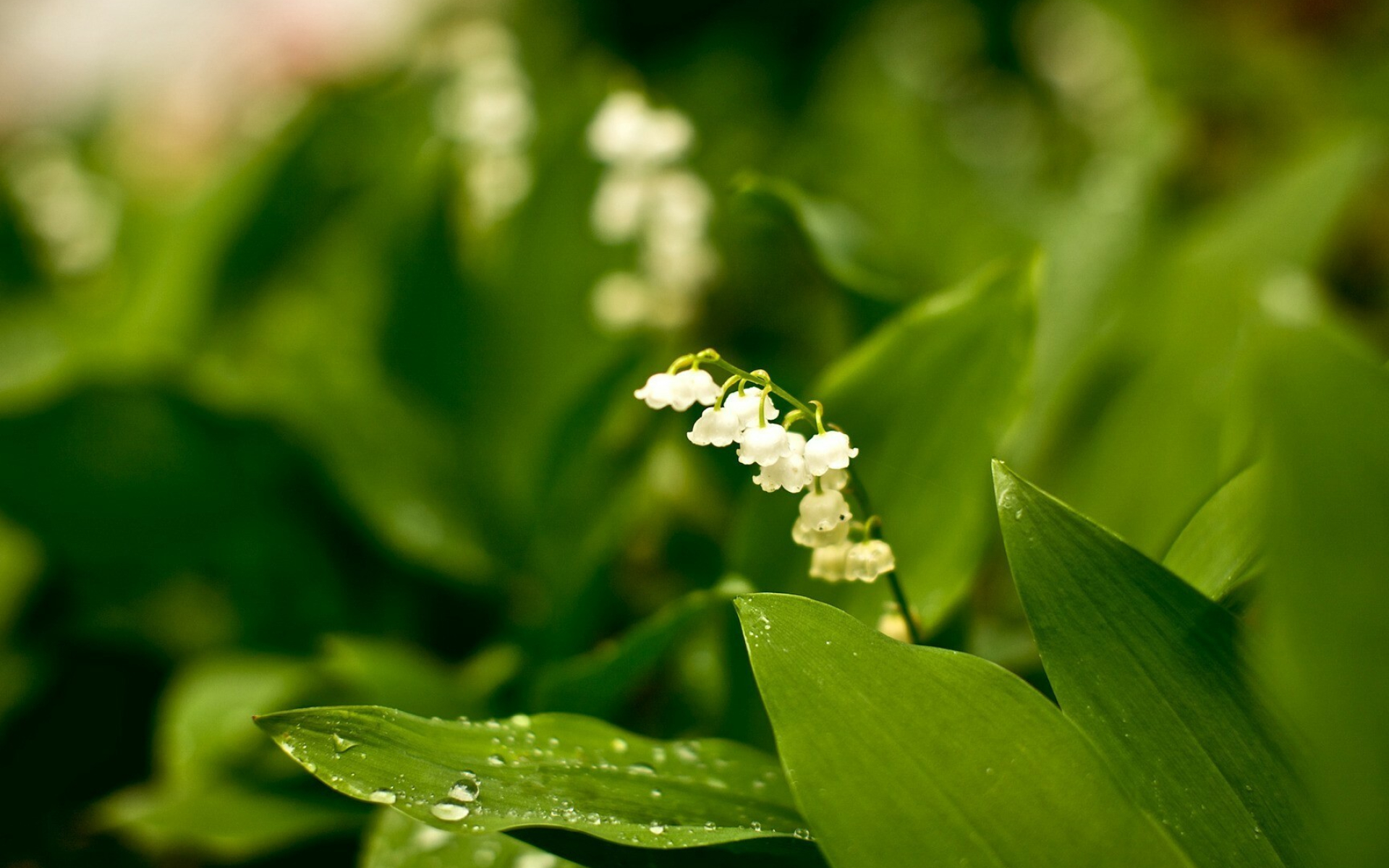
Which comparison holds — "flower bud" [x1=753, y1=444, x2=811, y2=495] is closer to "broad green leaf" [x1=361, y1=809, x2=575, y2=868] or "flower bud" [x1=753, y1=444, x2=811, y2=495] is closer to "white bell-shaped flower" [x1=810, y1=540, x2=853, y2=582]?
"white bell-shaped flower" [x1=810, y1=540, x2=853, y2=582]

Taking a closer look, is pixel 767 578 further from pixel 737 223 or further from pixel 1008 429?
pixel 737 223

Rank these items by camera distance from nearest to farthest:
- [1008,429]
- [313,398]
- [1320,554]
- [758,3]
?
[1320,554], [1008,429], [313,398], [758,3]

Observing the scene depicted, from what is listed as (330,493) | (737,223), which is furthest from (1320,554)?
(737,223)

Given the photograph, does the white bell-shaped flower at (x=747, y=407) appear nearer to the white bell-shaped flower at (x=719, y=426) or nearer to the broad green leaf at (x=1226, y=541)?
the white bell-shaped flower at (x=719, y=426)

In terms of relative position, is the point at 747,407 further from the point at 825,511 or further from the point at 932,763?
the point at 932,763

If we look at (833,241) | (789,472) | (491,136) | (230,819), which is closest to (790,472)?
(789,472)

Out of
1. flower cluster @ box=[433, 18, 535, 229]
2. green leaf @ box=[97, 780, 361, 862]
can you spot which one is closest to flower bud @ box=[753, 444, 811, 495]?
green leaf @ box=[97, 780, 361, 862]

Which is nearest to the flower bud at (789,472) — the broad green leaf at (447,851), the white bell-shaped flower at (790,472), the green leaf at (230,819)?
the white bell-shaped flower at (790,472)
